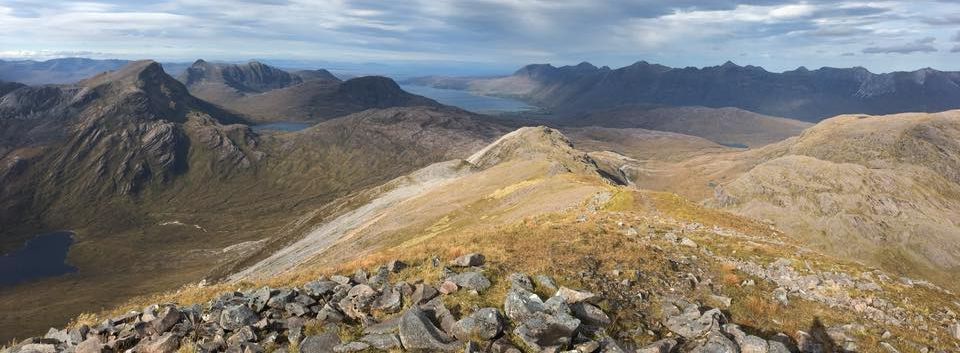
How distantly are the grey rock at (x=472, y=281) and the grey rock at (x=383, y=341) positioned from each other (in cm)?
497

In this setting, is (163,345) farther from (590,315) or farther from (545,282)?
(590,315)

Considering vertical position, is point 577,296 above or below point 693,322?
above

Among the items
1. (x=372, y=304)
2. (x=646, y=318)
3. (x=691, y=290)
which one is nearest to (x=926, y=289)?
(x=691, y=290)

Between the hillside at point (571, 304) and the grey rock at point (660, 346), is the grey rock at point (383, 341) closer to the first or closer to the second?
the hillside at point (571, 304)

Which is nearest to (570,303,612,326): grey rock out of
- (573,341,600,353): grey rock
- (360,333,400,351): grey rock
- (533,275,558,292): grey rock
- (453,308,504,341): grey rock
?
(573,341,600,353): grey rock

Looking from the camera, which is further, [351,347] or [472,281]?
[472,281]

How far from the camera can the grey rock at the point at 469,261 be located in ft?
81.7

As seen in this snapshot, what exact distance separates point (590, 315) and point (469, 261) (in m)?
7.95

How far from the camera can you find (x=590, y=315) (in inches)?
729

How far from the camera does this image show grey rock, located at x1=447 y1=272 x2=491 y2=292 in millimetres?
21250

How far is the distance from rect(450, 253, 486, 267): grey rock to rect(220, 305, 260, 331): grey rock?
9.58 m

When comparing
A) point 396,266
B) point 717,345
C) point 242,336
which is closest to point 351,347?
point 242,336

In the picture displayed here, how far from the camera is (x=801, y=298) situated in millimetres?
24828

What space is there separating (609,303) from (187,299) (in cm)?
2284
